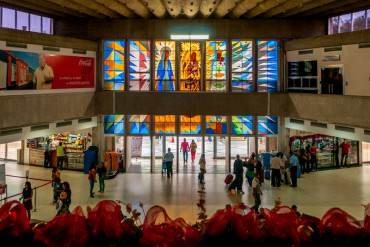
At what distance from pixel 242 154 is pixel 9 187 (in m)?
14.6

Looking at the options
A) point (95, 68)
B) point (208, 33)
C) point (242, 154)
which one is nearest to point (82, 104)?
point (95, 68)

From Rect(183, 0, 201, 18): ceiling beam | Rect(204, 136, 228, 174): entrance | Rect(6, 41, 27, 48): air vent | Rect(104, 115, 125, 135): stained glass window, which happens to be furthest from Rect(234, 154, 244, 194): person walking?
Rect(6, 41, 27, 48): air vent

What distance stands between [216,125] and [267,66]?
13.4ft

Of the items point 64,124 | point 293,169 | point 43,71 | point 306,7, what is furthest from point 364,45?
point 64,124

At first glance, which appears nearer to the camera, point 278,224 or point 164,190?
point 278,224

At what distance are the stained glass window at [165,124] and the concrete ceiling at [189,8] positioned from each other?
5154 mm

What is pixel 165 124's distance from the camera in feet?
69.8

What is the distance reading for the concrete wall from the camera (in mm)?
20688

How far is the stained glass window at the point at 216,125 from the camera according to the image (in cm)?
2128

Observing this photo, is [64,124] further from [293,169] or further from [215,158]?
[293,169]

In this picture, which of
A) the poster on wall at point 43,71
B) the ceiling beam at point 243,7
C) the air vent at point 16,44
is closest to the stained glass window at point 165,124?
the poster on wall at point 43,71

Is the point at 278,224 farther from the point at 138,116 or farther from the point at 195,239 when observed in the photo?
the point at 138,116

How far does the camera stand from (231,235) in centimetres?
442

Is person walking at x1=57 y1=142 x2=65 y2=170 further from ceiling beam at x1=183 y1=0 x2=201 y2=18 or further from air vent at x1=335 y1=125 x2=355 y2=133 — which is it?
air vent at x1=335 y1=125 x2=355 y2=133
